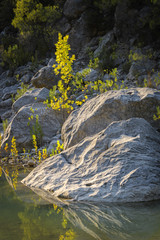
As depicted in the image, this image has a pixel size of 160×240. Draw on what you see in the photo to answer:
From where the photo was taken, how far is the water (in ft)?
6.52

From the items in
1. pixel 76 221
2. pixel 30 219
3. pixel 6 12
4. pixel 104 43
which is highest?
pixel 6 12

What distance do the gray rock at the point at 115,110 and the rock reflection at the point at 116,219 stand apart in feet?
6.01

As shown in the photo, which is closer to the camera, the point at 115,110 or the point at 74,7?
Result: the point at 115,110

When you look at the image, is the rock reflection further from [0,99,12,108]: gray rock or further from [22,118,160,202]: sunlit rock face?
[0,99,12,108]: gray rock

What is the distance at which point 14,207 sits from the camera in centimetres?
281

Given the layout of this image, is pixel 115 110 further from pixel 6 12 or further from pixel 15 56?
pixel 6 12

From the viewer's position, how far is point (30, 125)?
6680 millimetres

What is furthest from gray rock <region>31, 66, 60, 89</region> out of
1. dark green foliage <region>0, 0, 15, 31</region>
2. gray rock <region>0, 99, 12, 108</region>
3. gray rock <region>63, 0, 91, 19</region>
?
dark green foliage <region>0, 0, 15, 31</region>

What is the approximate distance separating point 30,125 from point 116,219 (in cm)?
470

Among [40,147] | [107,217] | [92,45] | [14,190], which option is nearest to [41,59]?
[92,45]

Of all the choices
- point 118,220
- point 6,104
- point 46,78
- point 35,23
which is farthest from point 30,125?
point 35,23

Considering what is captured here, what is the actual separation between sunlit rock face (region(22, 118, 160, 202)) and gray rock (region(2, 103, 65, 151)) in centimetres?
264

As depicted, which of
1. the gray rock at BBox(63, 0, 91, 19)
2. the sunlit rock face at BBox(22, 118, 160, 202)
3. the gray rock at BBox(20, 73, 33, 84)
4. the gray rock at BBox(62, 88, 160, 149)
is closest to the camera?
the sunlit rock face at BBox(22, 118, 160, 202)

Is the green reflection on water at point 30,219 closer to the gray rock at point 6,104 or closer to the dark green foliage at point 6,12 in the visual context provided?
the gray rock at point 6,104
